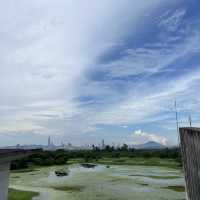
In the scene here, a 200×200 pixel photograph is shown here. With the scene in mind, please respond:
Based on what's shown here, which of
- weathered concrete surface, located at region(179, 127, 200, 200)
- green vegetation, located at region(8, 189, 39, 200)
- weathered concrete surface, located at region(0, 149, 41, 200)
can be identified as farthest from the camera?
green vegetation, located at region(8, 189, 39, 200)

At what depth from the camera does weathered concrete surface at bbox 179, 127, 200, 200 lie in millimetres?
3895

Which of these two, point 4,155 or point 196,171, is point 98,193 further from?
point 4,155

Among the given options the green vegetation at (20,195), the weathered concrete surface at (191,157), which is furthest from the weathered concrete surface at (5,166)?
the green vegetation at (20,195)

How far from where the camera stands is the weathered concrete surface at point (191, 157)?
12.8ft

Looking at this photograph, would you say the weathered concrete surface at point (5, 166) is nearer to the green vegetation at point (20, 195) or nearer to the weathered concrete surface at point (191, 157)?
the weathered concrete surface at point (191, 157)

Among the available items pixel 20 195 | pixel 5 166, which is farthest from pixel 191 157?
pixel 20 195

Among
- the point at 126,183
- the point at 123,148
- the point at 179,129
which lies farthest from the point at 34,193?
the point at 123,148

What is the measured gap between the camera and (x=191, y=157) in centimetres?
424

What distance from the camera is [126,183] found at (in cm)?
1788

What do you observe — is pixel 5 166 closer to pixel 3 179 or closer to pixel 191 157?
pixel 3 179

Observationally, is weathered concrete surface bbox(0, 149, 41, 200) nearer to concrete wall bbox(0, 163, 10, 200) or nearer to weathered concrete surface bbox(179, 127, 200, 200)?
concrete wall bbox(0, 163, 10, 200)

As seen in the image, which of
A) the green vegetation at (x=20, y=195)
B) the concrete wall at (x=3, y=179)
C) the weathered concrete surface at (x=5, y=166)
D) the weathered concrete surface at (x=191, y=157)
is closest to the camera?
the weathered concrete surface at (x=5, y=166)

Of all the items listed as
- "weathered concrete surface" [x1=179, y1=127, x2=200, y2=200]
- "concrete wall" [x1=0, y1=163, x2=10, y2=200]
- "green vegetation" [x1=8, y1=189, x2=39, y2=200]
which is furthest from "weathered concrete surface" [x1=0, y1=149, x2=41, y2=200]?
"green vegetation" [x1=8, y1=189, x2=39, y2=200]

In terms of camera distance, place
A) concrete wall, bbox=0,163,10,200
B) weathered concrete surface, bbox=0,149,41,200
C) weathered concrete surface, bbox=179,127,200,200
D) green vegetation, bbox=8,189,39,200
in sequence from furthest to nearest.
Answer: green vegetation, bbox=8,189,39,200 → weathered concrete surface, bbox=179,127,200,200 → concrete wall, bbox=0,163,10,200 → weathered concrete surface, bbox=0,149,41,200
